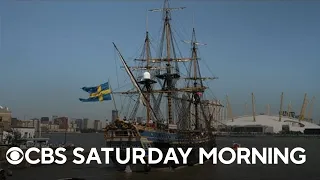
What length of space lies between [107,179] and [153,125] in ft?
47.5

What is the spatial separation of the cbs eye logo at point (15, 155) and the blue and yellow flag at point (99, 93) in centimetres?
1243

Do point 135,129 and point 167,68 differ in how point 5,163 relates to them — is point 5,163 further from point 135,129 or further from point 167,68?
point 167,68

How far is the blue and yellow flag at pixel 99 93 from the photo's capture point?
50.8 metres

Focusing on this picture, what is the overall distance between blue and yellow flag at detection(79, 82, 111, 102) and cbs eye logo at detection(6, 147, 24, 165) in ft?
40.8

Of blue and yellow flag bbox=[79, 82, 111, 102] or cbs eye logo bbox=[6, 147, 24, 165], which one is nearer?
blue and yellow flag bbox=[79, 82, 111, 102]

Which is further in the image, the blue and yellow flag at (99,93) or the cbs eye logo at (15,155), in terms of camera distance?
the cbs eye logo at (15,155)

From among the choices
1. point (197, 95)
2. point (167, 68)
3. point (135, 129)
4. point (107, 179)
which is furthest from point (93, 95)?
point (197, 95)

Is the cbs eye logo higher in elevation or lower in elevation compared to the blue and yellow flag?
lower

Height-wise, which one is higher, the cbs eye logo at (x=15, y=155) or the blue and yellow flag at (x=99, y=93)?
the blue and yellow flag at (x=99, y=93)

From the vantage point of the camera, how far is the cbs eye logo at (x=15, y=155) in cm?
5381

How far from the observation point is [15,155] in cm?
5609

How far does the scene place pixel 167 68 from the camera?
77.7 meters

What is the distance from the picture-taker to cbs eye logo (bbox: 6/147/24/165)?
53812 mm

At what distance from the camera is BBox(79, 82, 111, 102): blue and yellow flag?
167ft
